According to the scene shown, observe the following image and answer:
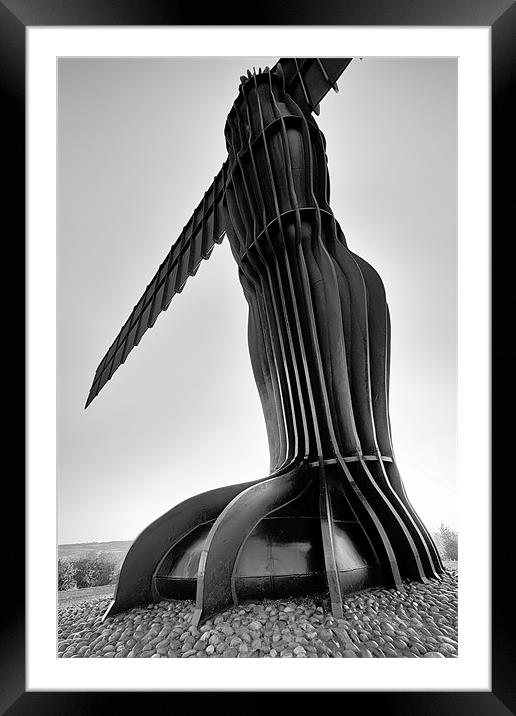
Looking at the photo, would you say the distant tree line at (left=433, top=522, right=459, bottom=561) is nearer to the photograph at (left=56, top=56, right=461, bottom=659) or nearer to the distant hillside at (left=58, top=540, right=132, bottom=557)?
the photograph at (left=56, top=56, right=461, bottom=659)

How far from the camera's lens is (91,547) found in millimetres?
7219

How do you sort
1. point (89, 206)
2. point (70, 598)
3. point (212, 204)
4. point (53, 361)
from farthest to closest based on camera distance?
1. point (89, 206)
2. point (212, 204)
3. point (70, 598)
4. point (53, 361)

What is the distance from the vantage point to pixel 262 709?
12.2 ft

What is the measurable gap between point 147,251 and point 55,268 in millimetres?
4503

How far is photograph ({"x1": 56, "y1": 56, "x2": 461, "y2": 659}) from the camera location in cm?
528

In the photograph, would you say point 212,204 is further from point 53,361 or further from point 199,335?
point 53,361

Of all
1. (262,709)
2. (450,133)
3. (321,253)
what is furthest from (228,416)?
(262,709)

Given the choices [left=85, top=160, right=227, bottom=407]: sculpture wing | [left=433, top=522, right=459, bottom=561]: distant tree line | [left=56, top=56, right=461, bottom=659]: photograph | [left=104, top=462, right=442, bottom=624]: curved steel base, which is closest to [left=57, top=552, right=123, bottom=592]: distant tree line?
[left=56, top=56, right=461, bottom=659]: photograph

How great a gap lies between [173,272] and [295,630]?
168 inches

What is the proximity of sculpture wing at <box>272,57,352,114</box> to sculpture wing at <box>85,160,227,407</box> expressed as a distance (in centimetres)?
102
